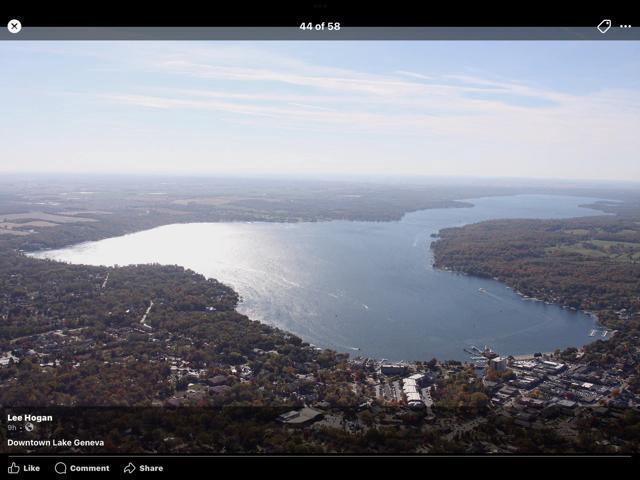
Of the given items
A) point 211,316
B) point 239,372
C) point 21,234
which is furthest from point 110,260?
point 239,372

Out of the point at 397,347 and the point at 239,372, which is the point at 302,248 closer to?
the point at 397,347

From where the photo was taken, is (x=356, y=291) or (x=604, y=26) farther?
(x=356, y=291)
